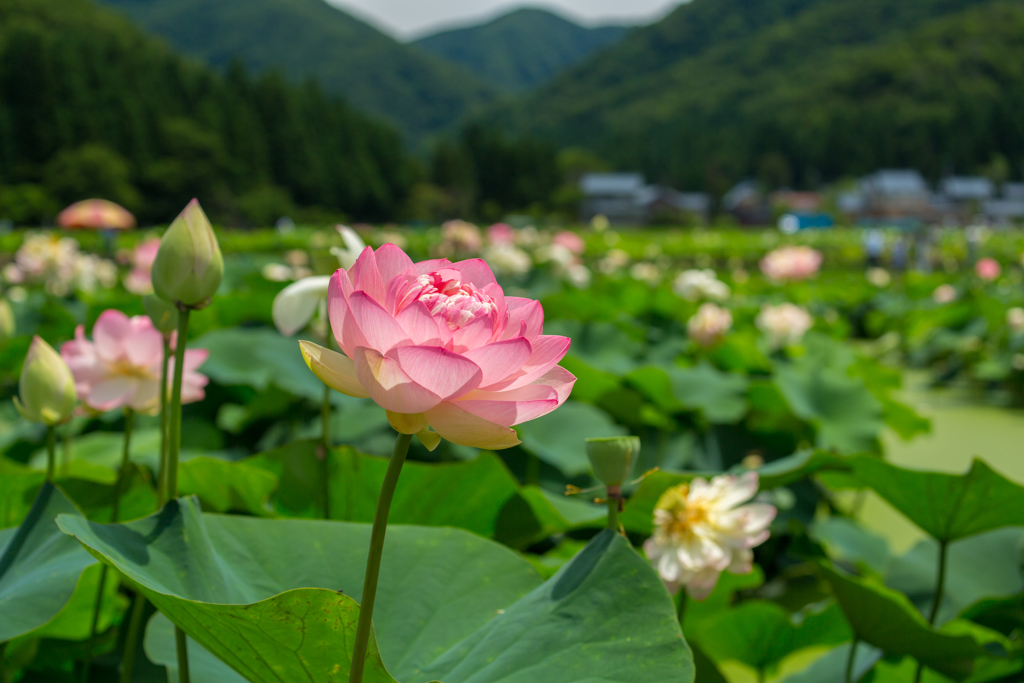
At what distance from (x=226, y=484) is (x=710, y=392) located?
124 centimetres

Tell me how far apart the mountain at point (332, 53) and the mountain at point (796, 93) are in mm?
14593

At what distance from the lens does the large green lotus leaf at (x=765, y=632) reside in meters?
1.00

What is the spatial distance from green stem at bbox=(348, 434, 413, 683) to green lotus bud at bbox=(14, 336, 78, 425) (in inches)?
15.1

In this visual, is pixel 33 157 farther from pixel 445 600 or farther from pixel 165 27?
pixel 165 27

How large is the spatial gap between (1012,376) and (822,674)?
304 centimetres

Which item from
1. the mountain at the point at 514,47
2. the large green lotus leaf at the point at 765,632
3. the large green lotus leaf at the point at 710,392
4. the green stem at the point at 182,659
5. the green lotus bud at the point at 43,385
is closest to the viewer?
the green stem at the point at 182,659

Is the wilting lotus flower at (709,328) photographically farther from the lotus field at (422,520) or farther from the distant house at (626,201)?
the distant house at (626,201)

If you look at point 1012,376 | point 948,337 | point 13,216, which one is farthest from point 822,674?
point 13,216

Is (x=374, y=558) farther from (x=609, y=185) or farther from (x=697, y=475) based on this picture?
A: (x=609, y=185)

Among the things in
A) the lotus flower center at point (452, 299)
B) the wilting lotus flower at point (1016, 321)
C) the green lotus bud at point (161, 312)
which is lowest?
the wilting lotus flower at point (1016, 321)

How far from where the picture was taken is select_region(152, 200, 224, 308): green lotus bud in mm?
515

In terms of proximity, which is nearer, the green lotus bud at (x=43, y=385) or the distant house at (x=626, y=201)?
the green lotus bud at (x=43, y=385)

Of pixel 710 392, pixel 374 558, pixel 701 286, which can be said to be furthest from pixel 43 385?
pixel 701 286

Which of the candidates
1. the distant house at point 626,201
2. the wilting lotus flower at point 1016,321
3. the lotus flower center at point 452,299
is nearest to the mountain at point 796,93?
the distant house at point 626,201
